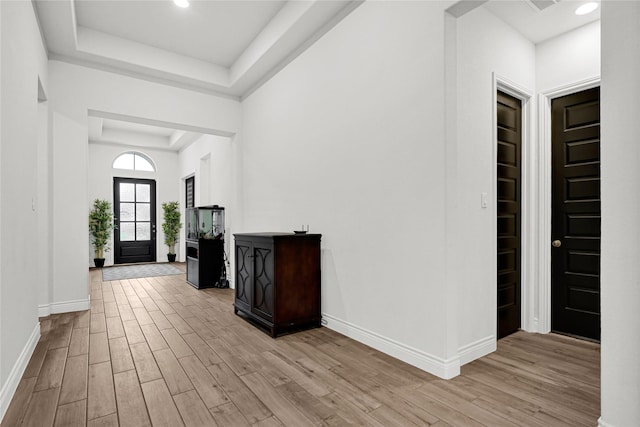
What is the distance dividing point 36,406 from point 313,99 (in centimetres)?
309

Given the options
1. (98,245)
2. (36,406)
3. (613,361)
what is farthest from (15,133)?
(98,245)

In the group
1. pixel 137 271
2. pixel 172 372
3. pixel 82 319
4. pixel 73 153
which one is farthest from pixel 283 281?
pixel 137 271

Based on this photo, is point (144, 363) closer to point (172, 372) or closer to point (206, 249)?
point (172, 372)

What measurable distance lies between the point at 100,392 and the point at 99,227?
21.7 feet

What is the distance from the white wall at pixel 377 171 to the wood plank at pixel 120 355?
1.64m

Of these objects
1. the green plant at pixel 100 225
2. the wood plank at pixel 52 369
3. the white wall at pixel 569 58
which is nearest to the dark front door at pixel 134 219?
the green plant at pixel 100 225

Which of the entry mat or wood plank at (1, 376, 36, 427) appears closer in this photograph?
wood plank at (1, 376, 36, 427)

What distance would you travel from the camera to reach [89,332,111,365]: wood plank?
2545 millimetres

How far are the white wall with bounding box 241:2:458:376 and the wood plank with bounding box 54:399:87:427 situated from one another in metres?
1.88

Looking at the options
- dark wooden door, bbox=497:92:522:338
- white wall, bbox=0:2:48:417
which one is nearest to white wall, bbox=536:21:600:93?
dark wooden door, bbox=497:92:522:338

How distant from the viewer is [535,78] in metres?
3.21

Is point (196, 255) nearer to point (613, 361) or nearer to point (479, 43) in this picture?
point (479, 43)

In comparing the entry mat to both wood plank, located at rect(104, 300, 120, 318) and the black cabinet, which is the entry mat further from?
wood plank, located at rect(104, 300, 120, 318)

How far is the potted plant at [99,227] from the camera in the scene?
24.9 ft
